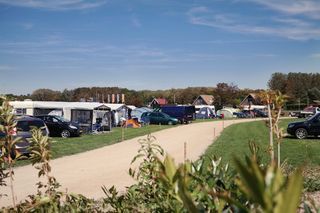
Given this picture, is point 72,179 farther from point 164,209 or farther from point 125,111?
point 125,111

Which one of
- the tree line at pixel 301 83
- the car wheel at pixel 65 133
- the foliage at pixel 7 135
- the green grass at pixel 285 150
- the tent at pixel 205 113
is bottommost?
the tent at pixel 205 113

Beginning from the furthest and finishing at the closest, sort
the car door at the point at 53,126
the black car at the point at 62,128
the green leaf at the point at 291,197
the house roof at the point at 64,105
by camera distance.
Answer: the house roof at the point at 64,105, the car door at the point at 53,126, the black car at the point at 62,128, the green leaf at the point at 291,197

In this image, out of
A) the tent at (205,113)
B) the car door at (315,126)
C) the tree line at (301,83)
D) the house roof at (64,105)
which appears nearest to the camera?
the car door at (315,126)

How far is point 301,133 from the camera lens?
83.1ft

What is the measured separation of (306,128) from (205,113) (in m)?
49.7

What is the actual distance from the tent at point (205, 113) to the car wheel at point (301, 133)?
159ft

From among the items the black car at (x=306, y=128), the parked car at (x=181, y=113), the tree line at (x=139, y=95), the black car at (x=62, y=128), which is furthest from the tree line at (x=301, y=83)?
the black car at (x=62, y=128)

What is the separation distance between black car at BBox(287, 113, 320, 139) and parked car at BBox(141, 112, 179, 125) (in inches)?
782

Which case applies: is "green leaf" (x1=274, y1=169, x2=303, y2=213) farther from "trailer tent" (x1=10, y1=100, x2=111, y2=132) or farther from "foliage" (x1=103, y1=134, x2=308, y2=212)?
"trailer tent" (x1=10, y1=100, x2=111, y2=132)

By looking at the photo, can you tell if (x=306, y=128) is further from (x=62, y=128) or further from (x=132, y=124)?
(x=132, y=124)

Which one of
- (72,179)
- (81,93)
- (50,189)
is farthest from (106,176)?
(81,93)

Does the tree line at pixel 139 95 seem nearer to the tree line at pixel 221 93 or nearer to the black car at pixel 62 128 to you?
the tree line at pixel 221 93

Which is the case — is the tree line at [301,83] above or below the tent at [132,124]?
above

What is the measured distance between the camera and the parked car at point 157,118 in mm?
44531
